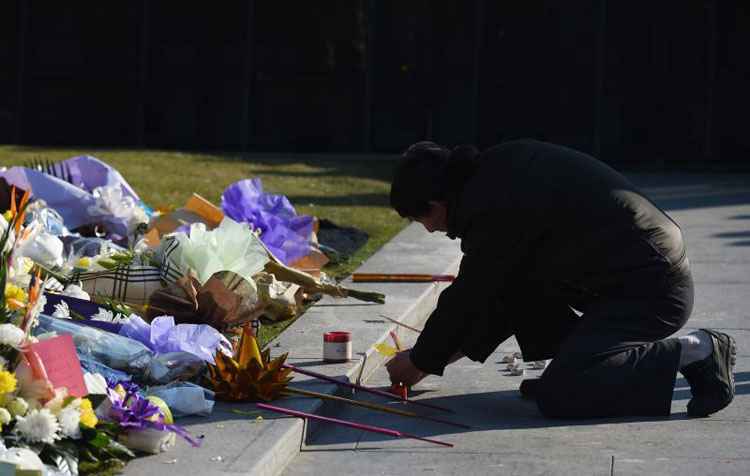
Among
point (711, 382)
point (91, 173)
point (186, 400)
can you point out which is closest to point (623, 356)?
point (711, 382)

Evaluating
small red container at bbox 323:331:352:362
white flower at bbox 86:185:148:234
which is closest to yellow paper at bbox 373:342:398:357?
small red container at bbox 323:331:352:362

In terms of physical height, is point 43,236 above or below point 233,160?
above

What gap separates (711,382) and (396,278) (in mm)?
3205

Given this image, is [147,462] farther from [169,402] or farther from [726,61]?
[726,61]

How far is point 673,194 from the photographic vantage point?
15570 mm

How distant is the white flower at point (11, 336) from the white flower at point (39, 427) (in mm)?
275

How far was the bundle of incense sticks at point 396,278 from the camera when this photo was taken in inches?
337

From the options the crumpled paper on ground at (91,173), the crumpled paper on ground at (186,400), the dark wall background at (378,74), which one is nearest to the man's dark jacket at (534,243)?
the crumpled paper on ground at (186,400)

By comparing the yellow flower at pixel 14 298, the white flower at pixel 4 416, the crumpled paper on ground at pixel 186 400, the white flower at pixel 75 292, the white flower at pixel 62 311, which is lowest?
the crumpled paper on ground at pixel 186 400

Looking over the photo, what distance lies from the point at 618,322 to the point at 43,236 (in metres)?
2.64

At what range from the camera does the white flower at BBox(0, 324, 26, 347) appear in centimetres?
452

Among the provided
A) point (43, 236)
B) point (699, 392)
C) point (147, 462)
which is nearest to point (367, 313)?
point (43, 236)

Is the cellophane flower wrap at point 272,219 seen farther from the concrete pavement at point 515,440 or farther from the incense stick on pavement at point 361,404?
the incense stick on pavement at point 361,404

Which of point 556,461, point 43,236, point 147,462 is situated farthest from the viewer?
point 43,236
